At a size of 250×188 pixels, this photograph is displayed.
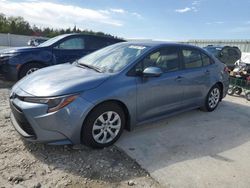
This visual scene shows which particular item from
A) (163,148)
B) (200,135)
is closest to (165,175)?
(163,148)

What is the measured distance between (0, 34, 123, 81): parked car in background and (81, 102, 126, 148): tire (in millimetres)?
3936

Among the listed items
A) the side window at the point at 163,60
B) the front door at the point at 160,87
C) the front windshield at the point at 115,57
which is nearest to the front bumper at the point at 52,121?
the front windshield at the point at 115,57

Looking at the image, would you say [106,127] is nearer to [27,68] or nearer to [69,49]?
[27,68]

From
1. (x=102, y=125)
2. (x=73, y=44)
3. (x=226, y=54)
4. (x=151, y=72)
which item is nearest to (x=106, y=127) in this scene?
(x=102, y=125)

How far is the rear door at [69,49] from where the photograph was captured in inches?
269

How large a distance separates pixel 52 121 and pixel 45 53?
13.9 ft

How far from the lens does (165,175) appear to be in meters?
2.79

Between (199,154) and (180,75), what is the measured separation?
1466 millimetres

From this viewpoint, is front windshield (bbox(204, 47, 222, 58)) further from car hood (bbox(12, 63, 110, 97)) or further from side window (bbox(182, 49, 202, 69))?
car hood (bbox(12, 63, 110, 97))

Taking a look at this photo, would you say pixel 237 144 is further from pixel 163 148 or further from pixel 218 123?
pixel 163 148

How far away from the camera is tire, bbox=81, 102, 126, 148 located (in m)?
3.08

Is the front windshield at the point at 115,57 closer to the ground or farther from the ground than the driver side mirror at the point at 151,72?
farther from the ground

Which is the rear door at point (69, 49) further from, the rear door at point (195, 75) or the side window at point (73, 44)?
the rear door at point (195, 75)

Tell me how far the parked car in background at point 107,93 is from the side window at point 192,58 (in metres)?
0.02
